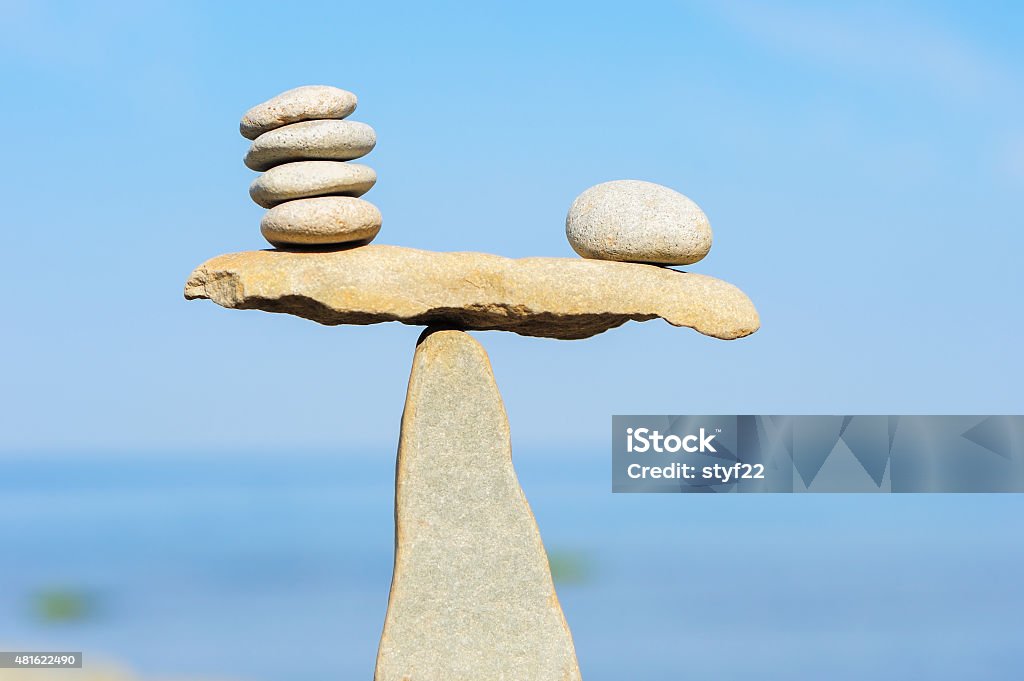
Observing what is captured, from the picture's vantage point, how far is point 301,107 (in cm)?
768

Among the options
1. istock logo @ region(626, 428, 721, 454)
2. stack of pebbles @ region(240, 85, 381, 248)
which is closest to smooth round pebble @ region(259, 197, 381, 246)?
stack of pebbles @ region(240, 85, 381, 248)

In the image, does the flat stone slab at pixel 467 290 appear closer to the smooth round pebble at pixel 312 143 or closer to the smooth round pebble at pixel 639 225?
the smooth round pebble at pixel 639 225

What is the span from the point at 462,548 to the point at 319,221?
7.19 ft

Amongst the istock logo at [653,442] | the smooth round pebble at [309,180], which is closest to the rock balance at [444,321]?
the smooth round pebble at [309,180]

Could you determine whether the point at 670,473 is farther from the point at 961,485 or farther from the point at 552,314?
the point at 961,485

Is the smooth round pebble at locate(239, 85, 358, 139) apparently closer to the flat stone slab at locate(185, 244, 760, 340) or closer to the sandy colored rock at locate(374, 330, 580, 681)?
the flat stone slab at locate(185, 244, 760, 340)

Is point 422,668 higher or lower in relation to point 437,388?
lower

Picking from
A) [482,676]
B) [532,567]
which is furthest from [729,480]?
[482,676]

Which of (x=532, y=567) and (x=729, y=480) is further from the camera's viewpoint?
(x=729, y=480)

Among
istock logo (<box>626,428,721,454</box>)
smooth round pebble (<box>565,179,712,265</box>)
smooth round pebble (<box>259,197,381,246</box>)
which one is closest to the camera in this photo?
smooth round pebble (<box>259,197,381,246</box>)

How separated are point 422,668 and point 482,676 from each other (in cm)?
38

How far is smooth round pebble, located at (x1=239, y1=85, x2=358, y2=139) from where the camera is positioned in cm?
770

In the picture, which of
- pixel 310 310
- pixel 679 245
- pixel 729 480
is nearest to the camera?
pixel 310 310

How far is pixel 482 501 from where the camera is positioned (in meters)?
7.94
